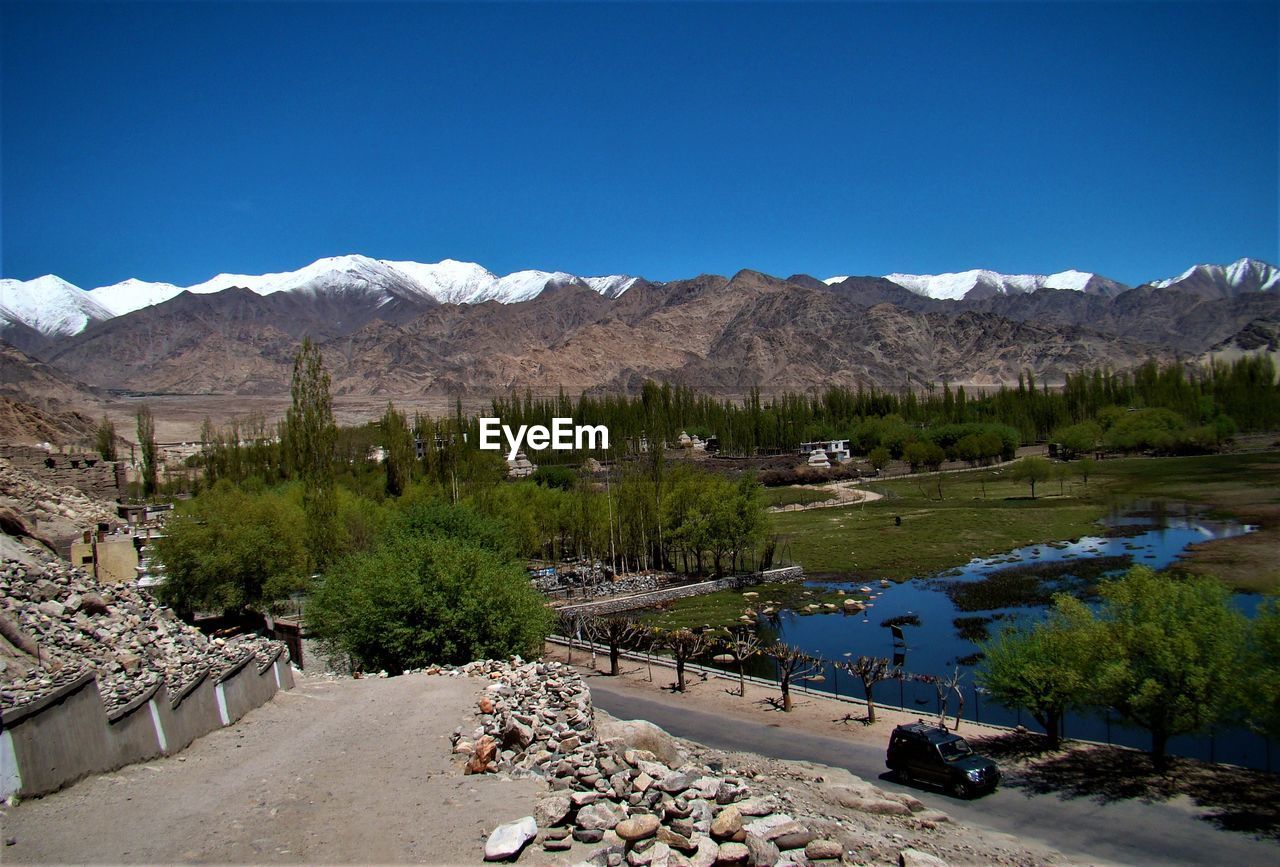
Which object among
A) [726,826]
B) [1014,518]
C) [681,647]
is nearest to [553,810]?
[726,826]

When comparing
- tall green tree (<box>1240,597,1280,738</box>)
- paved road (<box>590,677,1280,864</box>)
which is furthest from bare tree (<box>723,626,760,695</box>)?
tall green tree (<box>1240,597,1280,738</box>)

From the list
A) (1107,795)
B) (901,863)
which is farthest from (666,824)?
(1107,795)

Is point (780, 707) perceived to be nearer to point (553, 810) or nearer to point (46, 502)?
point (553, 810)

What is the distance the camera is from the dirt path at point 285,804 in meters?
9.51

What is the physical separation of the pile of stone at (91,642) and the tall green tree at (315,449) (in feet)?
66.3

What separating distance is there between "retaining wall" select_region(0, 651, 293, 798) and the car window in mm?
14109

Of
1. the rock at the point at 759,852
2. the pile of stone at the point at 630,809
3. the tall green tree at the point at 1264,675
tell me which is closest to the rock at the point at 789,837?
the pile of stone at the point at 630,809

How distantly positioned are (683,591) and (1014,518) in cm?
3568

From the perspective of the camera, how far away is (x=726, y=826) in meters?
9.99

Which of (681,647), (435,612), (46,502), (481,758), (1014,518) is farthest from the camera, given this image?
(1014,518)

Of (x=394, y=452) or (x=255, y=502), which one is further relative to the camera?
(x=394, y=452)

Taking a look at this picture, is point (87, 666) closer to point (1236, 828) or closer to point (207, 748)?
point (207, 748)

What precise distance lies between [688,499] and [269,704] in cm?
3907

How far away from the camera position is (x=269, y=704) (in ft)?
57.1
